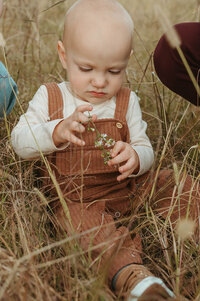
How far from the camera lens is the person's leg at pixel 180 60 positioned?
3.82 ft

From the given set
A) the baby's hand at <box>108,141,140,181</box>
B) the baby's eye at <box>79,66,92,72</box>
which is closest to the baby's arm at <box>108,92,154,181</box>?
the baby's hand at <box>108,141,140,181</box>

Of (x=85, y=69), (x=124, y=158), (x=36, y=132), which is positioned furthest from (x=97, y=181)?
(x=85, y=69)

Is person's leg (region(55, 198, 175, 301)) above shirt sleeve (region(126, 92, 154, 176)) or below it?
below

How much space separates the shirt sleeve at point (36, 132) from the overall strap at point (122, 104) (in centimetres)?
25

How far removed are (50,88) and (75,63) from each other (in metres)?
0.15

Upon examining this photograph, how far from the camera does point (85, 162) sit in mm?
1495

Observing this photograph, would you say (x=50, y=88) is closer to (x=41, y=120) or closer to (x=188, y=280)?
→ (x=41, y=120)

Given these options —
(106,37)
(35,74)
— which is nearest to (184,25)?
(106,37)

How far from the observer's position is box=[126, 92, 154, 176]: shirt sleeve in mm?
1510

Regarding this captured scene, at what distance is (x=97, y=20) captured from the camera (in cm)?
138

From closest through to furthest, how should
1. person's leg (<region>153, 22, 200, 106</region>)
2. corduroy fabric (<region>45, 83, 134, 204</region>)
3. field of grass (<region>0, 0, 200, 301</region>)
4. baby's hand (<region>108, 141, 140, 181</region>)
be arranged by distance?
field of grass (<region>0, 0, 200, 301</region>), person's leg (<region>153, 22, 200, 106</region>), baby's hand (<region>108, 141, 140, 181</region>), corduroy fabric (<region>45, 83, 134, 204</region>)

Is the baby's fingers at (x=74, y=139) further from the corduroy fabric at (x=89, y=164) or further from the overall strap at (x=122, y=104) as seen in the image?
the overall strap at (x=122, y=104)

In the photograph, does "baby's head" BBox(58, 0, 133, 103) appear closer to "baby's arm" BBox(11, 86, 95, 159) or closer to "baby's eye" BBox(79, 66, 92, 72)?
"baby's eye" BBox(79, 66, 92, 72)

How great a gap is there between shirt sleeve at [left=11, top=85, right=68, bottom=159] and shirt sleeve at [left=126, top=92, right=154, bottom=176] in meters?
0.29
